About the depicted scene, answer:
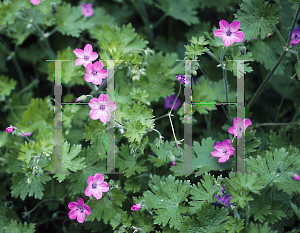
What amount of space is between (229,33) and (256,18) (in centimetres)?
29

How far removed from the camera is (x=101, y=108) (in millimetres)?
1587

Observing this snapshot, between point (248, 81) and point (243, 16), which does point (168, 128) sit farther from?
point (243, 16)

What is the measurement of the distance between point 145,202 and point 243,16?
4.32ft

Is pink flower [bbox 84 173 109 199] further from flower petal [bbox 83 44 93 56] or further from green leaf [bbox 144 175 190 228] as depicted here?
flower petal [bbox 83 44 93 56]

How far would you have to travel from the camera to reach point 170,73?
2215 millimetres

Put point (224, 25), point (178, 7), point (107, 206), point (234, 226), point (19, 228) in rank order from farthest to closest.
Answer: point (178, 7) < point (19, 228) < point (107, 206) < point (224, 25) < point (234, 226)

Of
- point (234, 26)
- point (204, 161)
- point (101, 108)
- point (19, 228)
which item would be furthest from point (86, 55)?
point (19, 228)

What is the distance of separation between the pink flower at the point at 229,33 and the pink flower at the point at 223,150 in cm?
60

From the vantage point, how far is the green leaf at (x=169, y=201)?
1.60 metres

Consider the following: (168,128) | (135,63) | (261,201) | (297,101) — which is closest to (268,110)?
(297,101)

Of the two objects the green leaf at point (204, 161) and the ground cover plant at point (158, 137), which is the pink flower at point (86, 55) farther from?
the green leaf at point (204, 161)

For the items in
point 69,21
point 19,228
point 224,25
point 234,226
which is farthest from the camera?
point 69,21

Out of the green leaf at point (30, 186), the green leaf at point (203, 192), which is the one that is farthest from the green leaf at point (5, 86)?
the green leaf at point (203, 192)

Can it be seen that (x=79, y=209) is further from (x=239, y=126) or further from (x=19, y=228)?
(x=239, y=126)
